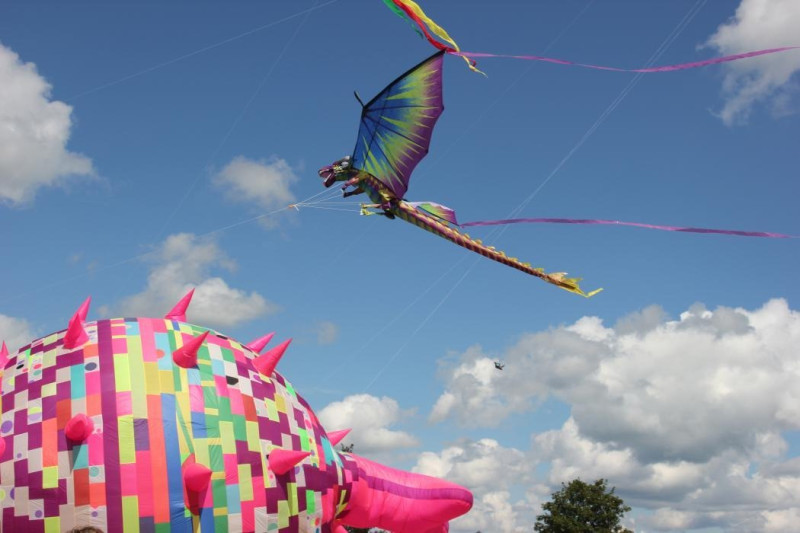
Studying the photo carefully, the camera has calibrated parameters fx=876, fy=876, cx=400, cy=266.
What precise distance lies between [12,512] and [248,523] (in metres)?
2.46

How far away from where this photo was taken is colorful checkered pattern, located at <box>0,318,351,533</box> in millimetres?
8984

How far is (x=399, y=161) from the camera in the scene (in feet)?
46.0

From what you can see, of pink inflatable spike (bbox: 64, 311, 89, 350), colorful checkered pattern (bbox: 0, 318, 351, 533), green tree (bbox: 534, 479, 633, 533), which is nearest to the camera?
colorful checkered pattern (bbox: 0, 318, 351, 533)

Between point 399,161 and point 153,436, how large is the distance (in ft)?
21.0

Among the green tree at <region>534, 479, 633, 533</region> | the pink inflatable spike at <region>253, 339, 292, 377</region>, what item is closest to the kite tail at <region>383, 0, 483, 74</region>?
the pink inflatable spike at <region>253, 339, 292, 377</region>

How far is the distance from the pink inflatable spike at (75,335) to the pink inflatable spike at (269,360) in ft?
6.97

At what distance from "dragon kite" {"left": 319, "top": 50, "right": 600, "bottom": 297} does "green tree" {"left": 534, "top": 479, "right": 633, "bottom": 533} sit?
2864cm

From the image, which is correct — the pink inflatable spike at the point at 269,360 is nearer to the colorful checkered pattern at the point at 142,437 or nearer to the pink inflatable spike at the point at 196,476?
the colorful checkered pattern at the point at 142,437

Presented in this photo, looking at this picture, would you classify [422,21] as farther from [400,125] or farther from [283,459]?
[283,459]

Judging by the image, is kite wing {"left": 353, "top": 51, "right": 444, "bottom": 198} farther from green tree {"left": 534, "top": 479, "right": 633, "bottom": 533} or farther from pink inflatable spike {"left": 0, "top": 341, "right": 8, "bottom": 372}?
green tree {"left": 534, "top": 479, "right": 633, "bottom": 533}

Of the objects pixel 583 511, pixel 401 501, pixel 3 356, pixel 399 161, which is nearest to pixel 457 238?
pixel 399 161

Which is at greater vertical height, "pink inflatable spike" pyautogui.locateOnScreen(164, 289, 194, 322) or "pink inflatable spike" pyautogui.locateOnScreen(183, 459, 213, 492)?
"pink inflatable spike" pyautogui.locateOnScreen(164, 289, 194, 322)

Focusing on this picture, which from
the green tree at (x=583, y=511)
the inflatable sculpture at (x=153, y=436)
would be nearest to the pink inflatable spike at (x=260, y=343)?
the inflatable sculpture at (x=153, y=436)

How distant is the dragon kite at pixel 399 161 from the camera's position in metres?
13.4
